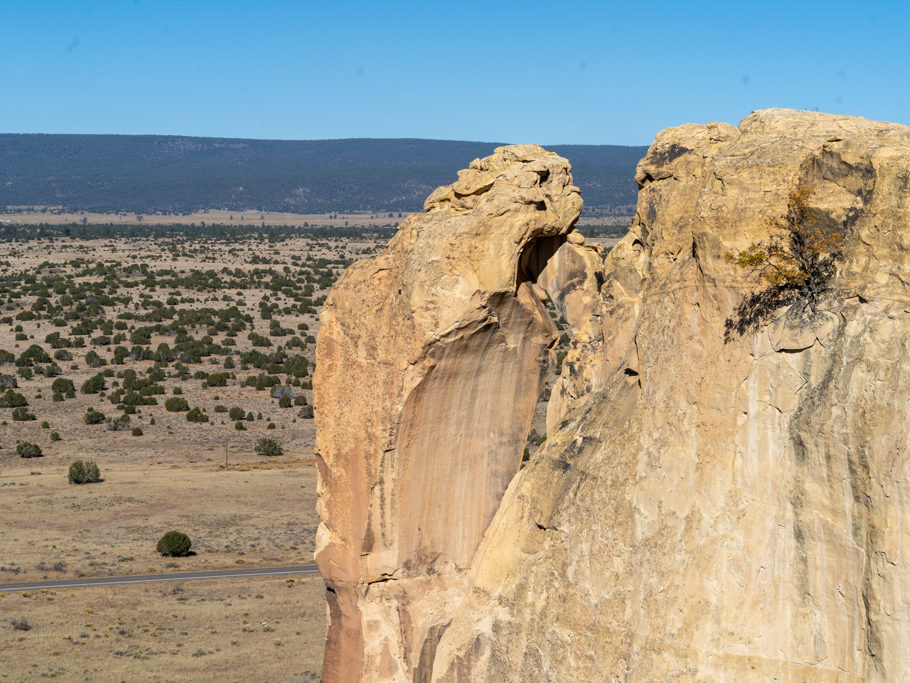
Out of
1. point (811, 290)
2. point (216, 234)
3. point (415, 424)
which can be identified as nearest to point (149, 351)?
point (415, 424)

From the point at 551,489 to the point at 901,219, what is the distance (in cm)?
500

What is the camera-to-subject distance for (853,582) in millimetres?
10852

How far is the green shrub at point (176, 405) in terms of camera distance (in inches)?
2490

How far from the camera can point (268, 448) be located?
2172 inches

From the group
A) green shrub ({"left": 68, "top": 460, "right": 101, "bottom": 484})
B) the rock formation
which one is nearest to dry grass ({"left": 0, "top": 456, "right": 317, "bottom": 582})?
green shrub ({"left": 68, "top": 460, "right": 101, "bottom": 484})

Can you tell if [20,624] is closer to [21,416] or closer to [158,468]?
[158,468]

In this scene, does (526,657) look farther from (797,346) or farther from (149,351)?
(149,351)

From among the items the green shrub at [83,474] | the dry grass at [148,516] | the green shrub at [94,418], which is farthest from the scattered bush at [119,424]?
the green shrub at [83,474]

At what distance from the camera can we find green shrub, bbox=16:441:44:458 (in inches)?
2109

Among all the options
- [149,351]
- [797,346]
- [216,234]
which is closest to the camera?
[797,346]

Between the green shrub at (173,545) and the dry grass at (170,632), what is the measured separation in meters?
2.81

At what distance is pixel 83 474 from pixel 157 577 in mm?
12626

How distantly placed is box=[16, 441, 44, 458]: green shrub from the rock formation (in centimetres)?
4089

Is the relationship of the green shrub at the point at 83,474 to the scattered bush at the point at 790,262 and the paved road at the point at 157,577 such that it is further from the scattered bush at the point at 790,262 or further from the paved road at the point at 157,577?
the scattered bush at the point at 790,262
